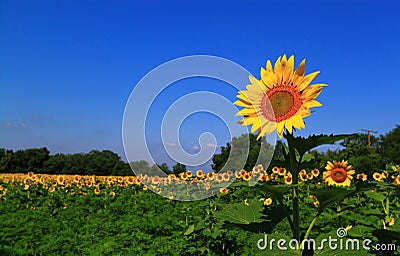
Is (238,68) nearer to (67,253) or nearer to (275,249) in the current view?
(275,249)

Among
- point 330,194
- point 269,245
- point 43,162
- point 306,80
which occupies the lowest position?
point 269,245

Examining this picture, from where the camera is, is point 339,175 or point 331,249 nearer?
point 331,249

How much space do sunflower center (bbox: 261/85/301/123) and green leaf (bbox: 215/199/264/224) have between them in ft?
1.58

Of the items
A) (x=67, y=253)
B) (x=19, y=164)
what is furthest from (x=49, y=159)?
(x=67, y=253)

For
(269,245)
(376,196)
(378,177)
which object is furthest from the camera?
(378,177)

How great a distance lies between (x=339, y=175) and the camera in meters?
5.67

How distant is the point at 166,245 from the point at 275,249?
11.4 feet

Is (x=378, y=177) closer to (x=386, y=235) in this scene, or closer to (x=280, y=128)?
(x=386, y=235)

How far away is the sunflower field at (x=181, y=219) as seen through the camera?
2105 millimetres

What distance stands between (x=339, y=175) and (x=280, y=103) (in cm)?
416

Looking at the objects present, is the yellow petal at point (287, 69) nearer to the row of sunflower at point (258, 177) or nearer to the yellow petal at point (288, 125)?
the yellow petal at point (288, 125)

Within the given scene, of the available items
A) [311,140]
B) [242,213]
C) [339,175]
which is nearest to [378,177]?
[339,175]

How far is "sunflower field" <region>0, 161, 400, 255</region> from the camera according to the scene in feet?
6.91

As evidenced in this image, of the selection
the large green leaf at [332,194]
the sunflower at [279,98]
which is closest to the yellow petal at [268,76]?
the sunflower at [279,98]
